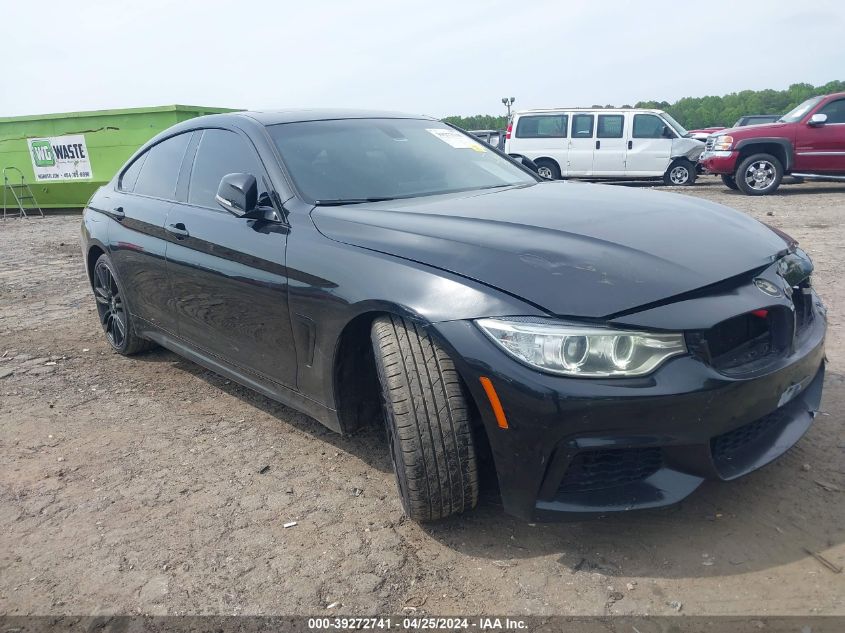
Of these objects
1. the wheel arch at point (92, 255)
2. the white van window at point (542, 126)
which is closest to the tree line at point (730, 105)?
the white van window at point (542, 126)

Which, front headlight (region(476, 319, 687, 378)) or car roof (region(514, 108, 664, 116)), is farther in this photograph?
car roof (region(514, 108, 664, 116))

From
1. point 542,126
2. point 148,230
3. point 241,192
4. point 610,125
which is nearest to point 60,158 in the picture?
point 542,126

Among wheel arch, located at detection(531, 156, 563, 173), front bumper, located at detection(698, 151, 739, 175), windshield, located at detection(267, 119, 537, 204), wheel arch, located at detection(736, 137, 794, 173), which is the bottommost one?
wheel arch, located at detection(531, 156, 563, 173)

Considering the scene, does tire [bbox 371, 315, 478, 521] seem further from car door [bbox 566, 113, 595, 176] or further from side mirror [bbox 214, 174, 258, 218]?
car door [bbox 566, 113, 595, 176]

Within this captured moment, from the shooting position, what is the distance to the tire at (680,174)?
15.3m

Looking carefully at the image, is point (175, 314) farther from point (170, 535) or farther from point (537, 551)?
point (537, 551)

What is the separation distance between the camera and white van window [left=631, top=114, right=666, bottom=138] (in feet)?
49.9

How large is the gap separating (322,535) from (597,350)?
3.88 feet

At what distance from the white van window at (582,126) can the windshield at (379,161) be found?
12498 mm

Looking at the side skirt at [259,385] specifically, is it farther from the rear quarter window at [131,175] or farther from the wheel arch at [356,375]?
the rear quarter window at [131,175]

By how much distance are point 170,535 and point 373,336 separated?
104 cm

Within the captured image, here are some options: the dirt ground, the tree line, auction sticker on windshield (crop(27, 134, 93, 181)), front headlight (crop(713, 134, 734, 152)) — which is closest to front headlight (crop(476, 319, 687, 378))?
the dirt ground

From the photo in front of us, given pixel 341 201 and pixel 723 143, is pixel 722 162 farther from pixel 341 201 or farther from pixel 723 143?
pixel 341 201

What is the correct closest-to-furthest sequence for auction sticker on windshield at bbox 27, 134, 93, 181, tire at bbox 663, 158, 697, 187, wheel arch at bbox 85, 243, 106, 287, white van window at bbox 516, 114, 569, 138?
wheel arch at bbox 85, 243, 106, 287 → auction sticker on windshield at bbox 27, 134, 93, 181 → tire at bbox 663, 158, 697, 187 → white van window at bbox 516, 114, 569, 138
